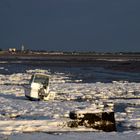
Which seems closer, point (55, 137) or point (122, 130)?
point (55, 137)

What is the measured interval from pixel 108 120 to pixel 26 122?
248 centimetres

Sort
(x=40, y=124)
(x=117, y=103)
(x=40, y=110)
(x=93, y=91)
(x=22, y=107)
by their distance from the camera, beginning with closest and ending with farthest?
(x=40, y=124)
(x=40, y=110)
(x=22, y=107)
(x=117, y=103)
(x=93, y=91)

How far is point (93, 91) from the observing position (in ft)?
106

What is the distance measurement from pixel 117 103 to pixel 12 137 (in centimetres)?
1214

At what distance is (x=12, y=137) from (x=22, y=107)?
831 centimetres

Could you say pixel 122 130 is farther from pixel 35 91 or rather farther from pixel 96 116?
pixel 35 91

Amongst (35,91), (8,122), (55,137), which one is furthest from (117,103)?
(55,137)

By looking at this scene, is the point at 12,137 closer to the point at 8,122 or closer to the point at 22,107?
the point at 8,122

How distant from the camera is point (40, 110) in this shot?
1991 centimetres

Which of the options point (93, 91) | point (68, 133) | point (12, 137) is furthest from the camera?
point (93, 91)

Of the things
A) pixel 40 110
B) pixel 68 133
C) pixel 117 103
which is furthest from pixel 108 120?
pixel 117 103

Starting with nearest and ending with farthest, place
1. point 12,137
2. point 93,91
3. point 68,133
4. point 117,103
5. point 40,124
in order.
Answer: point 12,137, point 68,133, point 40,124, point 117,103, point 93,91

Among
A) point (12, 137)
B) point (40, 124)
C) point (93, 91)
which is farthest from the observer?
point (93, 91)

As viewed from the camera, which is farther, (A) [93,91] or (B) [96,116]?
(A) [93,91]
